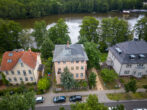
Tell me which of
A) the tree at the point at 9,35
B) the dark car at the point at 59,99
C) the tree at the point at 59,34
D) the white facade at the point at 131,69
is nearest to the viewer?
the dark car at the point at 59,99

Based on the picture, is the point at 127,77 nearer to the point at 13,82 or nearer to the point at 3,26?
the point at 13,82

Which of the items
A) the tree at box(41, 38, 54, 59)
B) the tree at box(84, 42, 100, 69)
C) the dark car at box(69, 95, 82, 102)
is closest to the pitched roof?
the tree at box(41, 38, 54, 59)

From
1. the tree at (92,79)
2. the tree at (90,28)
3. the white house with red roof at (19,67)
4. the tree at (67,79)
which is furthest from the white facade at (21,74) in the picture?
the tree at (90,28)

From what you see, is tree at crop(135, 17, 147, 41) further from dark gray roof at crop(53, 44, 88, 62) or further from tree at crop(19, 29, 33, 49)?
→ tree at crop(19, 29, 33, 49)

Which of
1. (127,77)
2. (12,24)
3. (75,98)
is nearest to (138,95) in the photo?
(127,77)

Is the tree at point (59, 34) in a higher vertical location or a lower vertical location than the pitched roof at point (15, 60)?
higher

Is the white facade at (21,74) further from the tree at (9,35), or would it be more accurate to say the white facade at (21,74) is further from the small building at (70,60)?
the tree at (9,35)
